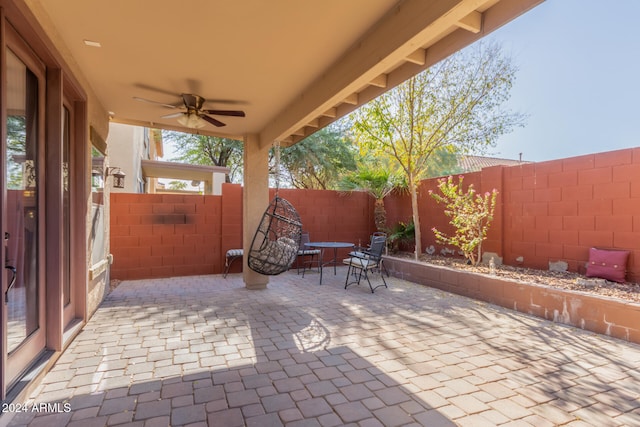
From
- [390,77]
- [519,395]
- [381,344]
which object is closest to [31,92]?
[390,77]

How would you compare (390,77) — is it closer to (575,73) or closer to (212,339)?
(212,339)

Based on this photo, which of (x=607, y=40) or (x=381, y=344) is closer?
(x=381, y=344)

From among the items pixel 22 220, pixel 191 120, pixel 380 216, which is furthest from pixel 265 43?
pixel 380 216

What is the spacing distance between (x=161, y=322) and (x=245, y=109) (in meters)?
2.68

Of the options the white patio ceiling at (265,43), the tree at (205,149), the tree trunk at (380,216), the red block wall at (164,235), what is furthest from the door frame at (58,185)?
the tree at (205,149)

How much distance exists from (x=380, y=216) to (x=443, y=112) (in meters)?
2.47

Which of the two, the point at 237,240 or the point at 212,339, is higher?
the point at 237,240

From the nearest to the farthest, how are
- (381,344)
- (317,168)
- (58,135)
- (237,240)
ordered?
(58,135) < (381,344) < (237,240) < (317,168)

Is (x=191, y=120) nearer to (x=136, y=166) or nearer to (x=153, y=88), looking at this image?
(x=153, y=88)

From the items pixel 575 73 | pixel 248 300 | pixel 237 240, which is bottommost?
pixel 248 300

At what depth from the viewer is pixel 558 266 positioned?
14.6 feet

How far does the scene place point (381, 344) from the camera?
9.47 feet

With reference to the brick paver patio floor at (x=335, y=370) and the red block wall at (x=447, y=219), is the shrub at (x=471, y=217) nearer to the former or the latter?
the red block wall at (x=447, y=219)

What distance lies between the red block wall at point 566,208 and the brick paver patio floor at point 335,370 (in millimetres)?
1416
